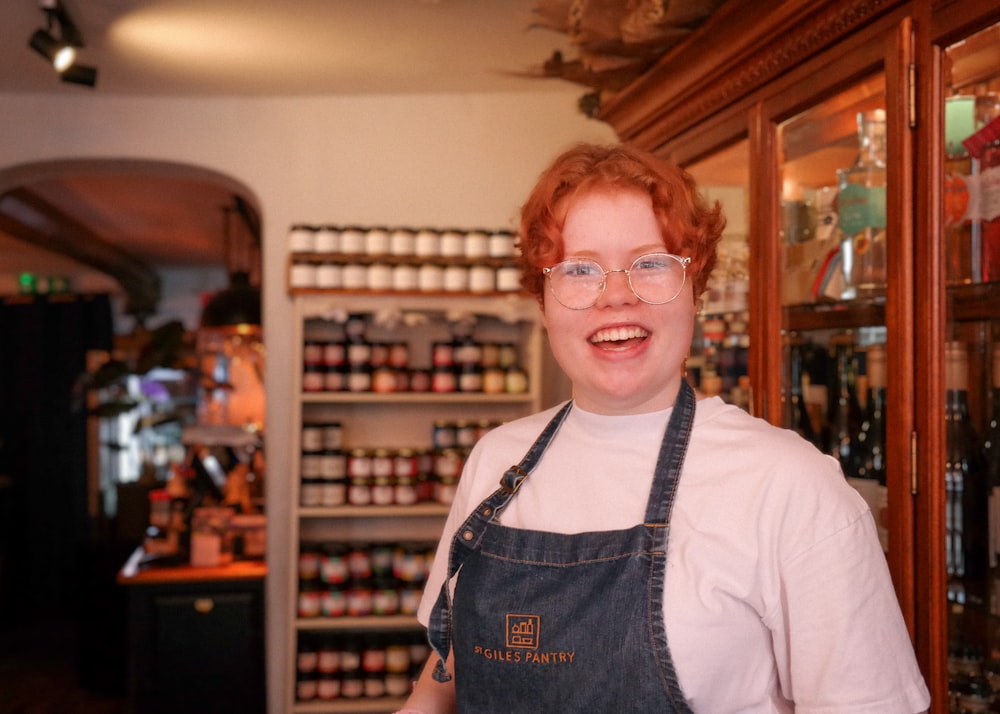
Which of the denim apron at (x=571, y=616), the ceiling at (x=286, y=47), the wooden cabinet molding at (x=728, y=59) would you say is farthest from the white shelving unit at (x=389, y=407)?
the denim apron at (x=571, y=616)

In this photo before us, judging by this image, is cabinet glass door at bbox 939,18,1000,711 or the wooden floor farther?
the wooden floor

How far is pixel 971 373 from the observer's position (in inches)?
53.9

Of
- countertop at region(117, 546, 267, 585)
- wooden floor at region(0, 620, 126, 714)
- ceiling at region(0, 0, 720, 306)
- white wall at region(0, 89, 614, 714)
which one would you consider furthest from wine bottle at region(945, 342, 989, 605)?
wooden floor at region(0, 620, 126, 714)

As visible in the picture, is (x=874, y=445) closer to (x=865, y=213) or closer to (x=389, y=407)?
(x=865, y=213)

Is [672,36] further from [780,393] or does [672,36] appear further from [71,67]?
[71,67]

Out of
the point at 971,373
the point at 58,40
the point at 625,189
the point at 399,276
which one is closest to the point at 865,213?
the point at 971,373

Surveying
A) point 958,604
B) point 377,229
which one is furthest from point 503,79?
point 958,604

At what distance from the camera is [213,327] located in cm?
466

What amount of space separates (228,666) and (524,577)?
Result: 3.12 meters

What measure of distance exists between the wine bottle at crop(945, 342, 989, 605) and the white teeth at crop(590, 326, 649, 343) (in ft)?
1.55

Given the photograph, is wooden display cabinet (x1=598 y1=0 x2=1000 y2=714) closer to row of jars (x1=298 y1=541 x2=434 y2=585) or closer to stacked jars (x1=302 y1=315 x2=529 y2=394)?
stacked jars (x1=302 y1=315 x2=529 y2=394)

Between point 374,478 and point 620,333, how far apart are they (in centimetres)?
270

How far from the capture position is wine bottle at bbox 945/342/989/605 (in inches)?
53.3

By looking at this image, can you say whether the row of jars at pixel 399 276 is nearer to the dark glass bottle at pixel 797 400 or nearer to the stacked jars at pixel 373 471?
the stacked jars at pixel 373 471
